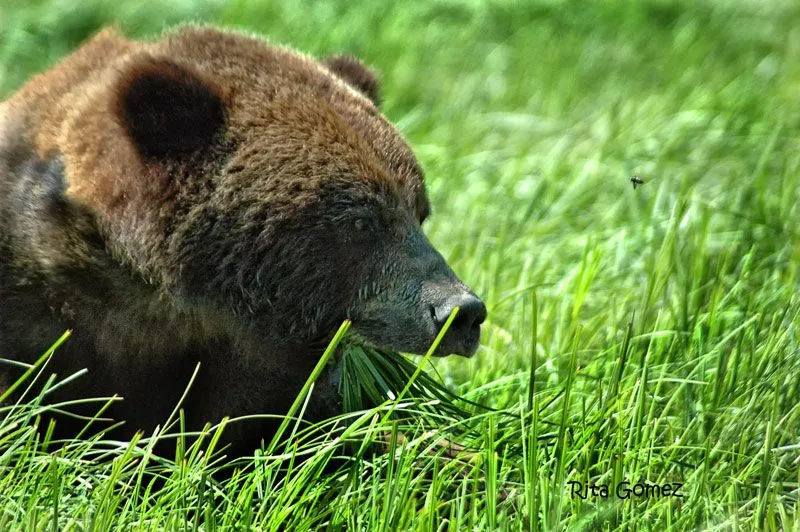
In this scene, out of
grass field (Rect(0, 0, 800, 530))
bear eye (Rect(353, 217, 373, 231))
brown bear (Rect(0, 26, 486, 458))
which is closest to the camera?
grass field (Rect(0, 0, 800, 530))

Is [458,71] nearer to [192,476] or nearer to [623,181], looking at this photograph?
[623,181]

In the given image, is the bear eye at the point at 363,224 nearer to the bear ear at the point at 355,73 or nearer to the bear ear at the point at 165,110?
the bear ear at the point at 165,110

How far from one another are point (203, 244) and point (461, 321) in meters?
0.92

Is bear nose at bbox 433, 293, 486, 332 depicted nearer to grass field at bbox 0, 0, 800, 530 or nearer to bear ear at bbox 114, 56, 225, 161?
grass field at bbox 0, 0, 800, 530

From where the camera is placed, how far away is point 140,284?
4.36m

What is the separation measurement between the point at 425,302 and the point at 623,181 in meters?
2.94

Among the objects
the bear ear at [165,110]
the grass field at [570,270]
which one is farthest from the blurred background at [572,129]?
the bear ear at [165,110]

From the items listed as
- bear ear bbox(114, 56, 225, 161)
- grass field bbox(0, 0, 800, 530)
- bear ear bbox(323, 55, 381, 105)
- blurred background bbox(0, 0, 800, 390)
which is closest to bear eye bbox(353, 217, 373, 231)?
bear ear bbox(114, 56, 225, 161)

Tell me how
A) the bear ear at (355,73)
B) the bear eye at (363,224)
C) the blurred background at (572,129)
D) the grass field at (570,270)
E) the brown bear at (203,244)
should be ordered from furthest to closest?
1. the blurred background at (572,129)
2. the bear ear at (355,73)
3. the bear eye at (363,224)
4. the brown bear at (203,244)
5. the grass field at (570,270)

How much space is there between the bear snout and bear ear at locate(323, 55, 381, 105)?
1.30 metres

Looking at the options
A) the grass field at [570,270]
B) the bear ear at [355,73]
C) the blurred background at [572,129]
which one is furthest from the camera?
the blurred background at [572,129]
